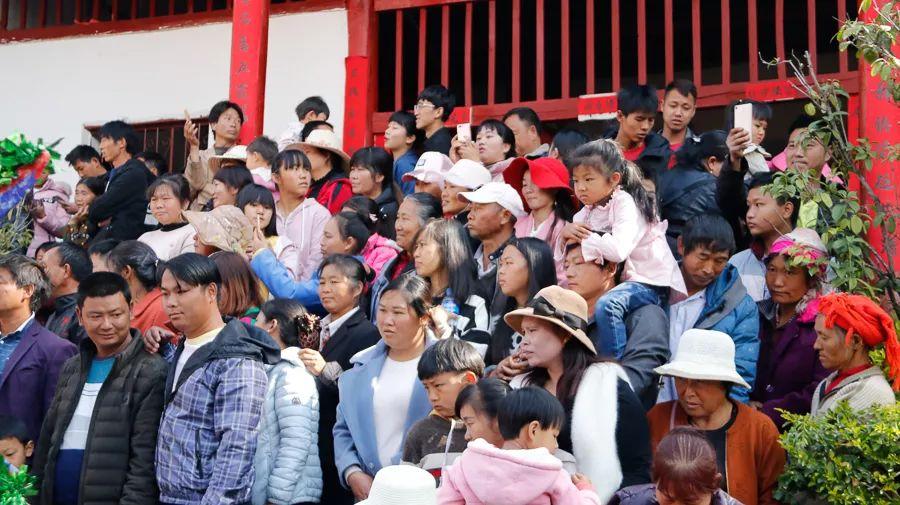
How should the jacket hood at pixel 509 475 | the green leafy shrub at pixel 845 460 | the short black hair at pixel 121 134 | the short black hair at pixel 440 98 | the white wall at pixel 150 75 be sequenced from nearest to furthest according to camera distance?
the jacket hood at pixel 509 475
the green leafy shrub at pixel 845 460
the short black hair at pixel 440 98
the short black hair at pixel 121 134
the white wall at pixel 150 75

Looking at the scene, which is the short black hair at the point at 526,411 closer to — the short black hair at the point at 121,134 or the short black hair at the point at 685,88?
the short black hair at the point at 685,88

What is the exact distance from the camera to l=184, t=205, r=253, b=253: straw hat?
646 cm

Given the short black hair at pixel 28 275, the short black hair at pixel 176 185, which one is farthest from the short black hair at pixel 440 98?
the short black hair at pixel 28 275

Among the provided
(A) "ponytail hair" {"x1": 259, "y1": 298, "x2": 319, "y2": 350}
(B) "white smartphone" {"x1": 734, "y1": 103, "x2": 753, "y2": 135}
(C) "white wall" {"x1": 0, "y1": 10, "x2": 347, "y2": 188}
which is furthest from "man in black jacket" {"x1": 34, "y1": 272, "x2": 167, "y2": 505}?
(C) "white wall" {"x1": 0, "y1": 10, "x2": 347, "y2": 188}

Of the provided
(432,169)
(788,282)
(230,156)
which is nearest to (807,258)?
(788,282)

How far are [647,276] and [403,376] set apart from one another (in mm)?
1161

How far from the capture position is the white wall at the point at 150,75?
9.73 m

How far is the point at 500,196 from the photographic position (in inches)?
237

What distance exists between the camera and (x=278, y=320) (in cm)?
553

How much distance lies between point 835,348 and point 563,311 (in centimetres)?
112

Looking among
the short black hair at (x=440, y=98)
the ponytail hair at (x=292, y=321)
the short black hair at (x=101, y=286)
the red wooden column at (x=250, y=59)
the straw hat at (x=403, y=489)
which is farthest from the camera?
the red wooden column at (x=250, y=59)

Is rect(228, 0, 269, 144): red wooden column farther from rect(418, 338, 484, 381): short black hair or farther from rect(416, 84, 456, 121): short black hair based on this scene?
rect(418, 338, 484, 381): short black hair

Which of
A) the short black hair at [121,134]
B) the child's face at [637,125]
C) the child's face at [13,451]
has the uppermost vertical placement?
the short black hair at [121,134]

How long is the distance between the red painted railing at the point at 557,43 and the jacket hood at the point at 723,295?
11.2 feet
